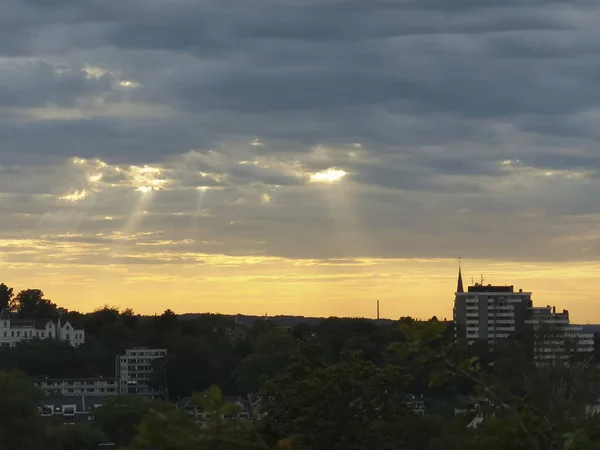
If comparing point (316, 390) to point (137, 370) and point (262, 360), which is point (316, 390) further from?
point (137, 370)

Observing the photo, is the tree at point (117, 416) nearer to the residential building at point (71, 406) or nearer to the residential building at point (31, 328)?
the residential building at point (71, 406)

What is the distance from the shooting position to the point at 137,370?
156 meters

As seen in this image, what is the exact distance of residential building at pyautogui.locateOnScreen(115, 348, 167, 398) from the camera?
154500 mm

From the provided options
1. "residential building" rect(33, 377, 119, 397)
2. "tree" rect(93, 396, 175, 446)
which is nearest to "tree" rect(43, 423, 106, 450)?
"tree" rect(93, 396, 175, 446)

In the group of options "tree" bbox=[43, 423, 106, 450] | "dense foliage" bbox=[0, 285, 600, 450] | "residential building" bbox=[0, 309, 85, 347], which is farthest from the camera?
"residential building" bbox=[0, 309, 85, 347]

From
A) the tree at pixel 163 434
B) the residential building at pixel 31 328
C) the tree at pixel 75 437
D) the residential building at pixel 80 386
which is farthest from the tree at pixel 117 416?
the residential building at pixel 31 328

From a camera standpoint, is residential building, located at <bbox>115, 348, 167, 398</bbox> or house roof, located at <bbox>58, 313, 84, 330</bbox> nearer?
residential building, located at <bbox>115, 348, 167, 398</bbox>

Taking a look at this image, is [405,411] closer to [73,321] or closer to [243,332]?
[243,332]

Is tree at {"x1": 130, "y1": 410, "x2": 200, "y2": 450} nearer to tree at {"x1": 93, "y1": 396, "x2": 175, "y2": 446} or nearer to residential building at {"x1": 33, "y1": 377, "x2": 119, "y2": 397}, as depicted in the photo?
tree at {"x1": 93, "y1": 396, "x2": 175, "y2": 446}

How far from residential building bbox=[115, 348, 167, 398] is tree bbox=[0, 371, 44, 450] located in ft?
248

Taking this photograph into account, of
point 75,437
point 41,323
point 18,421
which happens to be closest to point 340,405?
point 18,421

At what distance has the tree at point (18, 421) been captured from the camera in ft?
242

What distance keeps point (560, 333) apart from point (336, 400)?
90.2 metres

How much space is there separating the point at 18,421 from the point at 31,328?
121144 millimetres
